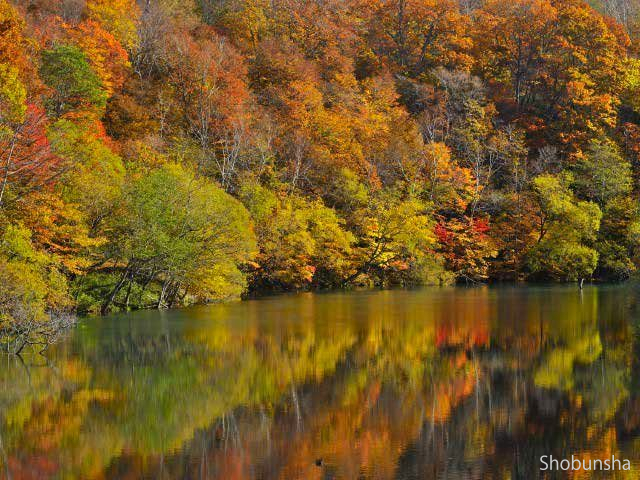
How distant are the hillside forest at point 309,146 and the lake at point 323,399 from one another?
570 cm

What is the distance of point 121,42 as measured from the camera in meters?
63.9

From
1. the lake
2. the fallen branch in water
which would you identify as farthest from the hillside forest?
the lake

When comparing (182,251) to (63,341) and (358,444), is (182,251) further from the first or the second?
(358,444)

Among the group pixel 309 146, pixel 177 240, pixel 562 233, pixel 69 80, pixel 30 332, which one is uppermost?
pixel 69 80

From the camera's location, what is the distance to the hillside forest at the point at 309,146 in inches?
1521

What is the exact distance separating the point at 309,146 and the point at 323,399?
4295 centimetres

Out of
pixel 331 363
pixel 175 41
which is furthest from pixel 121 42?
pixel 331 363

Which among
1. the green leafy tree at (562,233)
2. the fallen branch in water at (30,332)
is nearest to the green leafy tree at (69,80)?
the fallen branch in water at (30,332)

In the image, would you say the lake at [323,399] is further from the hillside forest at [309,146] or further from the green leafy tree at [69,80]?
the green leafy tree at [69,80]

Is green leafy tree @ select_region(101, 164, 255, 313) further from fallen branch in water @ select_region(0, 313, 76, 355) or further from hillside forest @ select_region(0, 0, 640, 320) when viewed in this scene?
fallen branch in water @ select_region(0, 313, 76, 355)

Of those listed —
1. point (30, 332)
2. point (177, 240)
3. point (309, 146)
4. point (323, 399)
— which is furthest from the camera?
point (309, 146)

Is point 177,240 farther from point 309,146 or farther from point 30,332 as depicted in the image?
point 309,146

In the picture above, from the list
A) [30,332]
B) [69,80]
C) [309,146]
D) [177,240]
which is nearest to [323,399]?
[30,332]

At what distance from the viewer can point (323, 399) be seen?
19.5m
